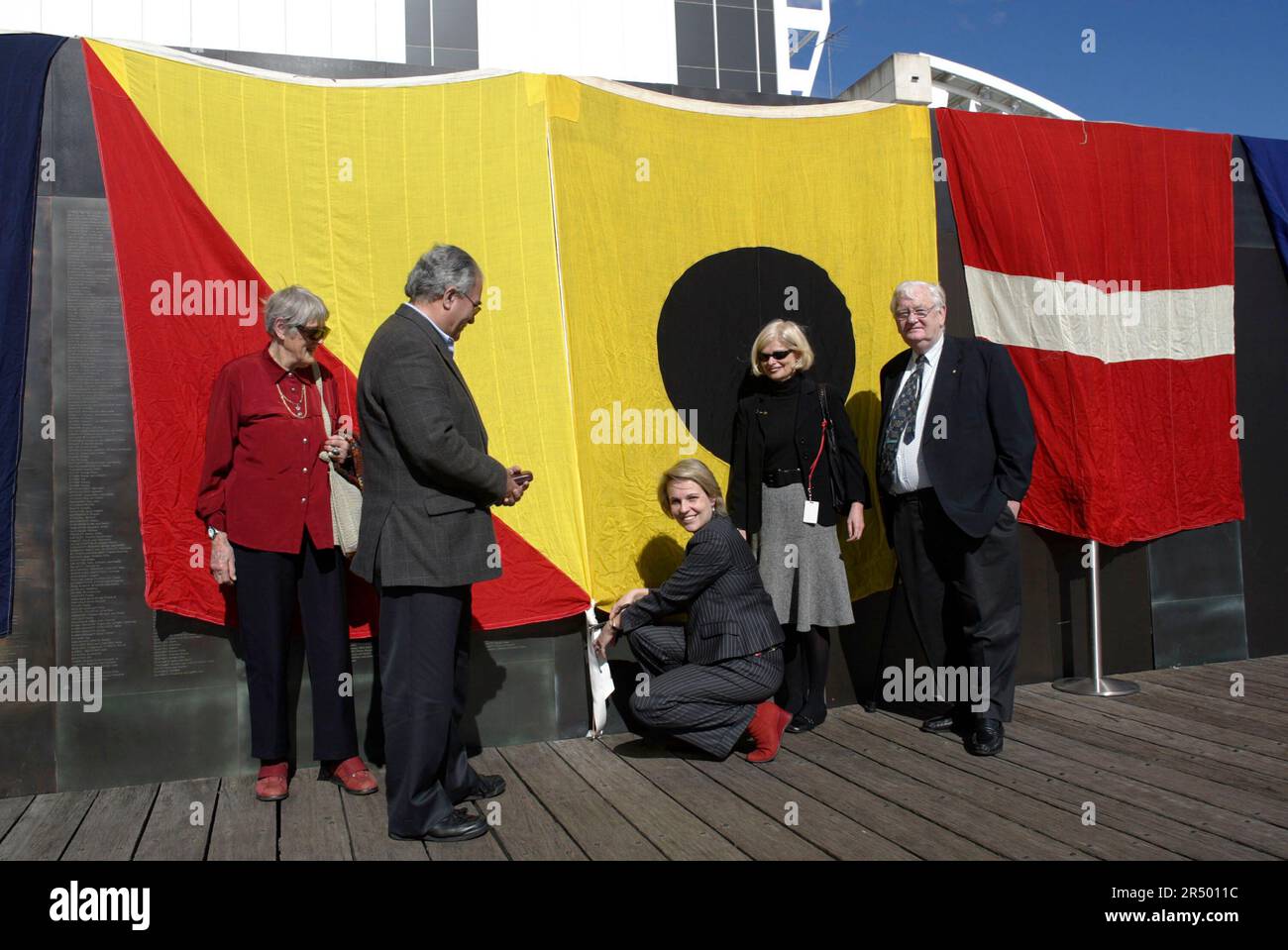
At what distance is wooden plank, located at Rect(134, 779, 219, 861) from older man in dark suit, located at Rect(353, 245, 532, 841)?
0.57 m

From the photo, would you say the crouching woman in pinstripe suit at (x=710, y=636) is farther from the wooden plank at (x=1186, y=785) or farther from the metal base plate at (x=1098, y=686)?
the metal base plate at (x=1098, y=686)

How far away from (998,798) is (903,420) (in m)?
1.40

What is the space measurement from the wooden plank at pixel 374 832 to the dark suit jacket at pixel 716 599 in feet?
3.23

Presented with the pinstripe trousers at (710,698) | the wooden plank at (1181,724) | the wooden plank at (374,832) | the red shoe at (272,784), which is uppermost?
the pinstripe trousers at (710,698)

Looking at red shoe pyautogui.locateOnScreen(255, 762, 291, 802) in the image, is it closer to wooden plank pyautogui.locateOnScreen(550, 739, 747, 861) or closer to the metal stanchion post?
wooden plank pyautogui.locateOnScreen(550, 739, 747, 861)

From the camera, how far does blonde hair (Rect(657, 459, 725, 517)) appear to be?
354 cm

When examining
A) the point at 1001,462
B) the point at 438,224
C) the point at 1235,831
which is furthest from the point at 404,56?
the point at 1235,831

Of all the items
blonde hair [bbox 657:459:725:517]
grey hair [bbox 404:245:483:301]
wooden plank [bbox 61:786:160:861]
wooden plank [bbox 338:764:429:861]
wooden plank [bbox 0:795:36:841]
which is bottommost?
wooden plank [bbox 338:764:429:861]

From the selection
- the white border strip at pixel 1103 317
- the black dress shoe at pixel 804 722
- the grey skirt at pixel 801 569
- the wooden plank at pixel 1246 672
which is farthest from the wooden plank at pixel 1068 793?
the white border strip at pixel 1103 317

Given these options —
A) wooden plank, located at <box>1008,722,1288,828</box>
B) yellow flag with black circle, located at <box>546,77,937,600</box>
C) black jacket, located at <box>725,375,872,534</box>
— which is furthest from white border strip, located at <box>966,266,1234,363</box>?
wooden plank, located at <box>1008,722,1288,828</box>

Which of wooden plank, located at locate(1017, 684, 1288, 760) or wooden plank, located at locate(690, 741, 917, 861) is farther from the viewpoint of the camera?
wooden plank, located at locate(1017, 684, 1288, 760)

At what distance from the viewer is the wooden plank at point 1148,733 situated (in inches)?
131

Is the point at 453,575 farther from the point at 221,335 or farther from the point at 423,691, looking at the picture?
the point at 221,335

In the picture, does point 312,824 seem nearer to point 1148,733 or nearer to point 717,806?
point 717,806
